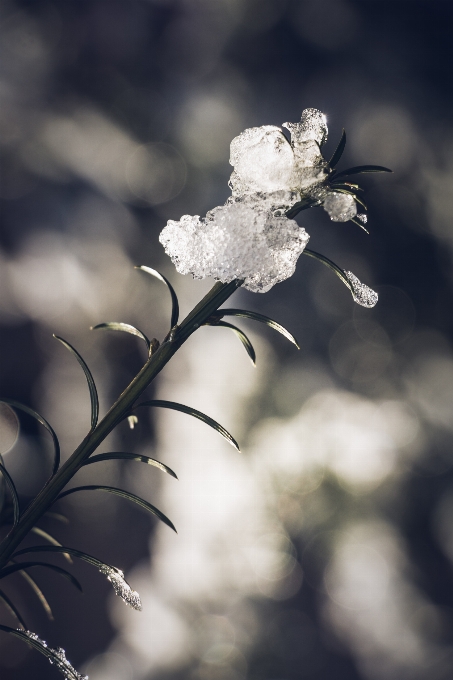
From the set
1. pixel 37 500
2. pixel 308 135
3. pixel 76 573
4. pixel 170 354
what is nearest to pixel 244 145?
pixel 308 135

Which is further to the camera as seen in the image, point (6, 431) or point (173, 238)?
point (6, 431)

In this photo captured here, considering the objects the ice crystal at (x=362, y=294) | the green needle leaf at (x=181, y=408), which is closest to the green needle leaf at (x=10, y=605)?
the green needle leaf at (x=181, y=408)

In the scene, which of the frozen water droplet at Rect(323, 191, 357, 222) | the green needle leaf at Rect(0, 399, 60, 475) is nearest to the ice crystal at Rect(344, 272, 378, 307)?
the frozen water droplet at Rect(323, 191, 357, 222)

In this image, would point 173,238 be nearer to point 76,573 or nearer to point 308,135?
point 308,135

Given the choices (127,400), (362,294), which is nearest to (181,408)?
(127,400)

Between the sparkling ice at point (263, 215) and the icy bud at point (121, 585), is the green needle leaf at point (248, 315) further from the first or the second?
the icy bud at point (121, 585)

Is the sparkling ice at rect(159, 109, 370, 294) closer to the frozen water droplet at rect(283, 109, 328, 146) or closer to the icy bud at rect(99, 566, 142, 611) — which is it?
the frozen water droplet at rect(283, 109, 328, 146)

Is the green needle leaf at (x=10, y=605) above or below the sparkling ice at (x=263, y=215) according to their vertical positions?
below

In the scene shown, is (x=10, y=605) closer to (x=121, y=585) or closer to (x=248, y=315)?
(x=121, y=585)
